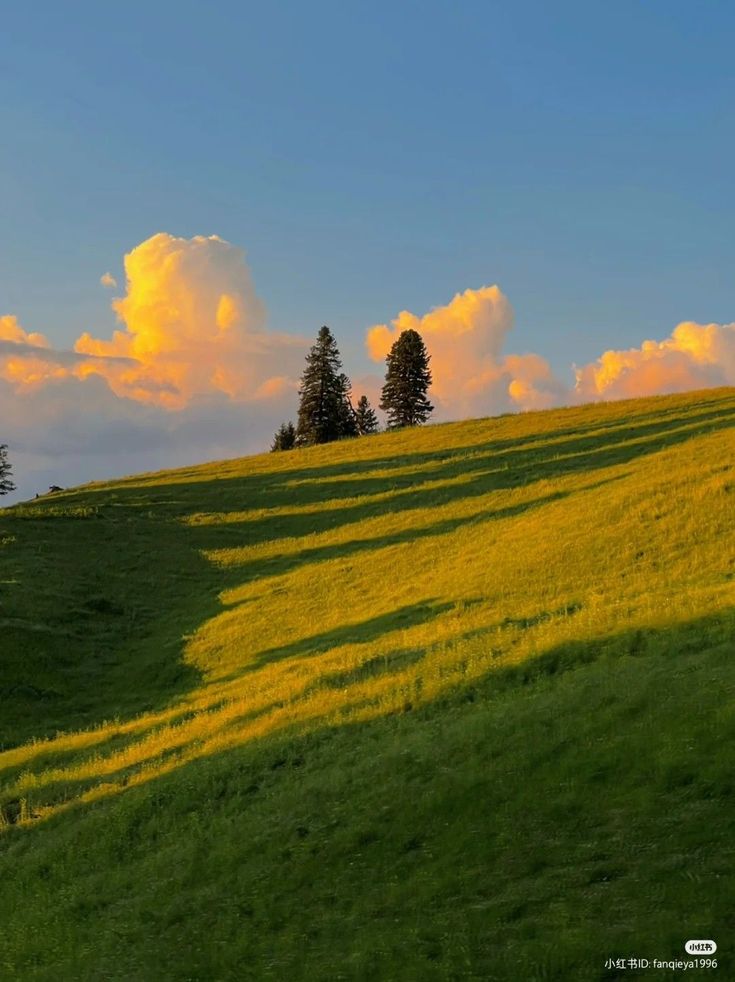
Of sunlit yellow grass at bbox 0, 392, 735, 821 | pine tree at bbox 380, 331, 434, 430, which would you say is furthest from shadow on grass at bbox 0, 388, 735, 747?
pine tree at bbox 380, 331, 434, 430

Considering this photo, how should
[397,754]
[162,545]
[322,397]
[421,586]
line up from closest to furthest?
1. [397,754]
2. [421,586]
3. [162,545]
4. [322,397]

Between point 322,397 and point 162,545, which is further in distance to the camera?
point 322,397

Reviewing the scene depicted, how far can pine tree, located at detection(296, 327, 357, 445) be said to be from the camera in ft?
318

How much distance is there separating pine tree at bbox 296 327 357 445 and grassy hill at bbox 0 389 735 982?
57.9m

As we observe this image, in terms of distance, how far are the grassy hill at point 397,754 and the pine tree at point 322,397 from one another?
57912 mm

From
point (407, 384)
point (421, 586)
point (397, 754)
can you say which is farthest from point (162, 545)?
point (407, 384)

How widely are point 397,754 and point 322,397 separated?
85263mm

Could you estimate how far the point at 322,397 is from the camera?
98.3 meters

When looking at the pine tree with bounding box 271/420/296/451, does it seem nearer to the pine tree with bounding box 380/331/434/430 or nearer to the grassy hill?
the pine tree with bounding box 380/331/434/430

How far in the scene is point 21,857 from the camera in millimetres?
16469

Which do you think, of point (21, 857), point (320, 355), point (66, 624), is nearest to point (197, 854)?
point (21, 857)

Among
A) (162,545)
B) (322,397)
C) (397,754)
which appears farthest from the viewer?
(322,397)

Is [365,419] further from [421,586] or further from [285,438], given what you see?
[421,586]

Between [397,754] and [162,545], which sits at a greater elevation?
[162,545]
